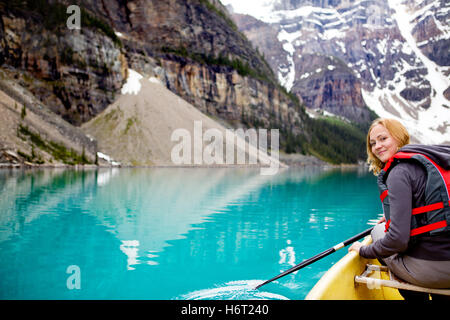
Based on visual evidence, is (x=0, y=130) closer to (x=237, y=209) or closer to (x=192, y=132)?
(x=192, y=132)

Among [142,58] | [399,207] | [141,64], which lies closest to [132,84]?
[141,64]

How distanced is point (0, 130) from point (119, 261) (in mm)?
51246

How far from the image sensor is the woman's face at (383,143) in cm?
408

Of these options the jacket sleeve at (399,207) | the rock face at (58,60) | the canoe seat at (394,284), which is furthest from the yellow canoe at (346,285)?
the rock face at (58,60)

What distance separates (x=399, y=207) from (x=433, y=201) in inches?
12.1

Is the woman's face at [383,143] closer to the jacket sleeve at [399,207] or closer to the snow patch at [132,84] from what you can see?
the jacket sleeve at [399,207]

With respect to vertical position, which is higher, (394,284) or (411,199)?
(411,199)

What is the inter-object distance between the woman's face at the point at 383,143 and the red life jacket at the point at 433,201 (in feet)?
1.89

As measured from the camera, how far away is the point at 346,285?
438 cm

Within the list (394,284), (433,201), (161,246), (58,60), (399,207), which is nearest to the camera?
(433,201)

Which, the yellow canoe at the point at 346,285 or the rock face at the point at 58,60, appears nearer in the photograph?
the yellow canoe at the point at 346,285

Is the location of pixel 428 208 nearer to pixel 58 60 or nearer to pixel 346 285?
pixel 346 285

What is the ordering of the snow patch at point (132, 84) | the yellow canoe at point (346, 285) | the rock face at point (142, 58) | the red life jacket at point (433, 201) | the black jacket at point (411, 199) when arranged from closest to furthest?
the red life jacket at point (433, 201) → the black jacket at point (411, 199) → the yellow canoe at point (346, 285) → the rock face at point (142, 58) → the snow patch at point (132, 84)

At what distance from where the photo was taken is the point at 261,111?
5325 inches
